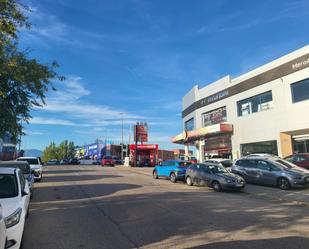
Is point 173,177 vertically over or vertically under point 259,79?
under

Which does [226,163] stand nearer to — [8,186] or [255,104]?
[255,104]

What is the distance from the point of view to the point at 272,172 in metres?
19.1

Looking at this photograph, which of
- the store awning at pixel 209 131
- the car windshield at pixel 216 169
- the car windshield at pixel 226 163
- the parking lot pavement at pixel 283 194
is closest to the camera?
the parking lot pavement at pixel 283 194

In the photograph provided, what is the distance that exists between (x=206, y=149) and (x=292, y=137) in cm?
1479

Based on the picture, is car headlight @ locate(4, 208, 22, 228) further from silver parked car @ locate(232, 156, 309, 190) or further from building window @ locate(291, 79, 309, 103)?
building window @ locate(291, 79, 309, 103)

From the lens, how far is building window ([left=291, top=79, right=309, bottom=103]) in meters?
28.5

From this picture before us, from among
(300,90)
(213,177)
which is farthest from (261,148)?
(213,177)

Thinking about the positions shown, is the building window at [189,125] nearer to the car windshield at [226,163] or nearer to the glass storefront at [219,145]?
the glass storefront at [219,145]

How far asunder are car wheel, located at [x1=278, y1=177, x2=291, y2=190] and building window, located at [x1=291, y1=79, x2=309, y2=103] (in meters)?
12.6

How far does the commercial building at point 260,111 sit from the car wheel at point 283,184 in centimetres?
1157

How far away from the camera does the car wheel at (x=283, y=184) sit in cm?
1806

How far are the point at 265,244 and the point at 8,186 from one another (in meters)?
5.84

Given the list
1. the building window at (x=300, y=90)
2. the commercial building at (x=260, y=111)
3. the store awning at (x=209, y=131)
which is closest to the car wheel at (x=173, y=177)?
the commercial building at (x=260, y=111)

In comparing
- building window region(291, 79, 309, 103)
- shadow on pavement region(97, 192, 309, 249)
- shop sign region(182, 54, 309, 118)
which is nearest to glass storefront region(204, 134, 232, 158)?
shop sign region(182, 54, 309, 118)
